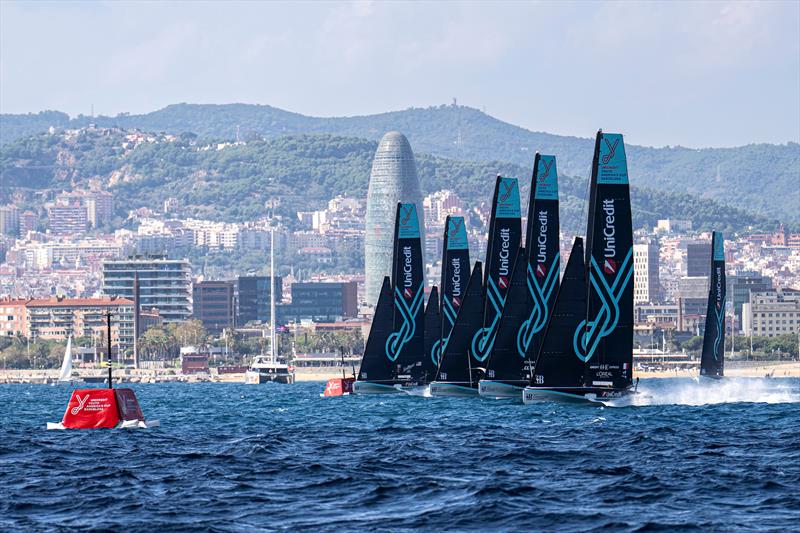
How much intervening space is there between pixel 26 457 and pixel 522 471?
14.3 metres

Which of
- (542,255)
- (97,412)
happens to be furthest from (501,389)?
(97,412)

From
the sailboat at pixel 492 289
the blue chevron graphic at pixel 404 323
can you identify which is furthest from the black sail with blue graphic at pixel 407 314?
the sailboat at pixel 492 289

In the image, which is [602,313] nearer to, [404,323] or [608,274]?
[608,274]

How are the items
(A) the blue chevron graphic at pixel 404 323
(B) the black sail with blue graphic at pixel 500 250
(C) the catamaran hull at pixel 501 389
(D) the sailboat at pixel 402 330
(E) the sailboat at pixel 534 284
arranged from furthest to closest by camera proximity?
(A) the blue chevron graphic at pixel 404 323, (D) the sailboat at pixel 402 330, (B) the black sail with blue graphic at pixel 500 250, (C) the catamaran hull at pixel 501 389, (E) the sailboat at pixel 534 284

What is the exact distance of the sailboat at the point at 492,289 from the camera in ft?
262

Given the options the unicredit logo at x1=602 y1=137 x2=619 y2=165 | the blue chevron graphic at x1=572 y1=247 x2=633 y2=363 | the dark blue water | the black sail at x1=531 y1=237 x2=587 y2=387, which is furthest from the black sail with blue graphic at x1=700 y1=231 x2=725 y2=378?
the dark blue water

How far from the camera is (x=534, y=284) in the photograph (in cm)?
7431

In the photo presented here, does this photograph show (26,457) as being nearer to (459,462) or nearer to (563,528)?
(459,462)

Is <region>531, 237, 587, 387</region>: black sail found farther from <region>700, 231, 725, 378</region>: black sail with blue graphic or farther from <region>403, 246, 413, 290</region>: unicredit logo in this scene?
<region>700, 231, 725, 378</region>: black sail with blue graphic

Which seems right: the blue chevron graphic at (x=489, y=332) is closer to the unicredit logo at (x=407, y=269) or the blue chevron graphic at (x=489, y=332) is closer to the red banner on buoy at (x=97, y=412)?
the unicredit logo at (x=407, y=269)

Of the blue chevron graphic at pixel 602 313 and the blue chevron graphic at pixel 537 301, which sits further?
the blue chevron graphic at pixel 537 301

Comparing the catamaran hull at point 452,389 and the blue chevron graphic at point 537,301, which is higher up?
the blue chevron graphic at point 537,301

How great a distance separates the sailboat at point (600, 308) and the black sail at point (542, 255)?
9.01 meters

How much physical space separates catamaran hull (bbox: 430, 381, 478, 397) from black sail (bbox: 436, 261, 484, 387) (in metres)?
0.21
